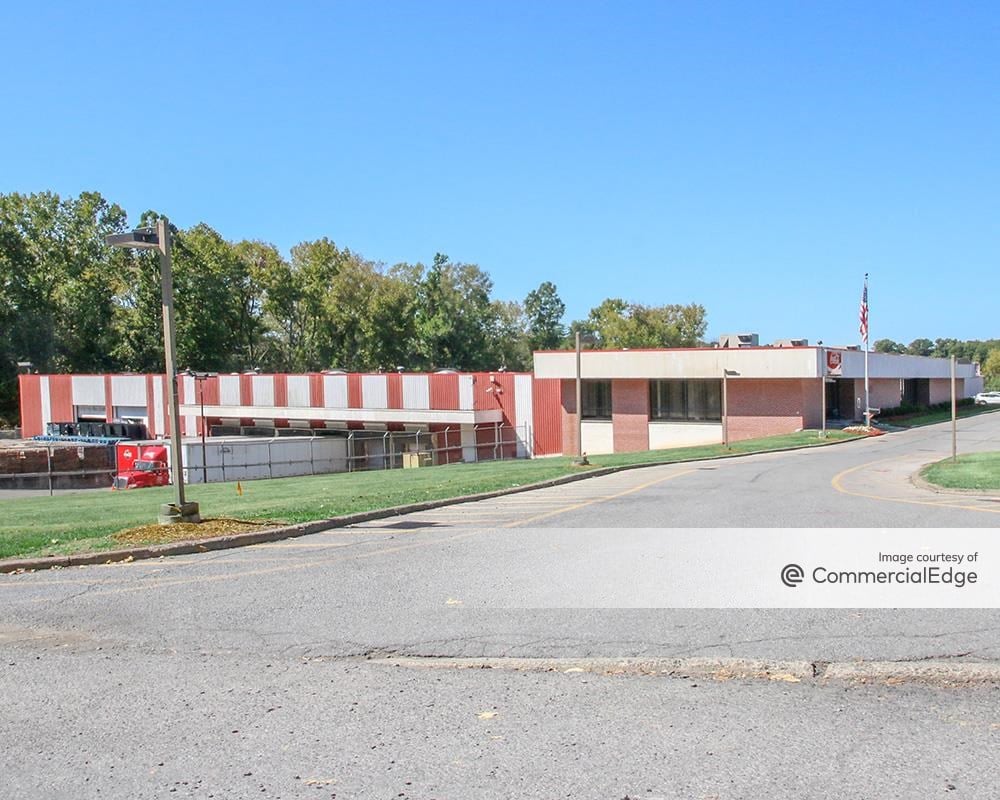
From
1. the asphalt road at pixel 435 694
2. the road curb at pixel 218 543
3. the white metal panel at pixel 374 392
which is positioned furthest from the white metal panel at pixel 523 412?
the asphalt road at pixel 435 694

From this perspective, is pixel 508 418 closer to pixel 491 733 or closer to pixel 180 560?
pixel 180 560

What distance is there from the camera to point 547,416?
4781 centimetres

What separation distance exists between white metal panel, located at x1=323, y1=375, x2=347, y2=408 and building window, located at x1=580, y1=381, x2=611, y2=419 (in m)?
14.8

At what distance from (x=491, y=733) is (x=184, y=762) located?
1635 millimetres

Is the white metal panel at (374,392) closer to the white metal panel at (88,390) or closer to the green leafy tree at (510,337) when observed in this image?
the white metal panel at (88,390)

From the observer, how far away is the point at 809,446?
36.9 m

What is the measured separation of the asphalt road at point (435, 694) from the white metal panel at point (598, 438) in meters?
36.1

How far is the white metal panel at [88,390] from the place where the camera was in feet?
210

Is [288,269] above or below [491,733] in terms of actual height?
above

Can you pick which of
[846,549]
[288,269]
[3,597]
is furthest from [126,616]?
[288,269]

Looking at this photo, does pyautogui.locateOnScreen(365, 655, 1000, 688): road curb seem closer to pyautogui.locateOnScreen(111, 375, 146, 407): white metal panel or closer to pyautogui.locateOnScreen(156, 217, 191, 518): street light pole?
pyautogui.locateOnScreen(156, 217, 191, 518): street light pole

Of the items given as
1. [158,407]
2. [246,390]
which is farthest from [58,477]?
Answer: [158,407]

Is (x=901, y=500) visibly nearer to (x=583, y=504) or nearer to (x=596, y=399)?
(x=583, y=504)

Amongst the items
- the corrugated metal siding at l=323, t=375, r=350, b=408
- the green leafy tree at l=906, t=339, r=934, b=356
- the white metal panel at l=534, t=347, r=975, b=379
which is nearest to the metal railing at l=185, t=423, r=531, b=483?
the corrugated metal siding at l=323, t=375, r=350, b=408
